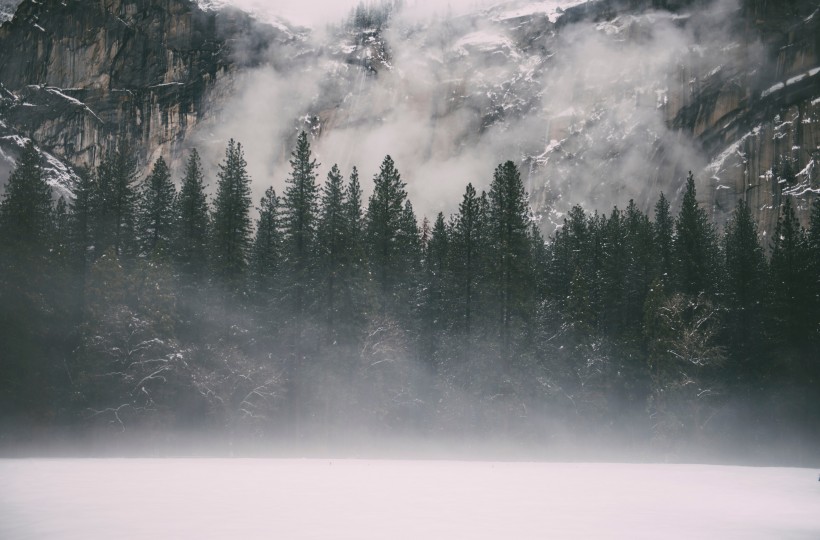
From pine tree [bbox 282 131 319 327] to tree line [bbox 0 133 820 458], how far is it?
16 cm

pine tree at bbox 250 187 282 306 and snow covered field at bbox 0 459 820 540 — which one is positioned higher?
pine tree at bbox 250 187 282 306

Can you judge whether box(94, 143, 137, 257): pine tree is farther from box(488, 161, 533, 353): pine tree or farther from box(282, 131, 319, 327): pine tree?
box(488, 161, 533, 353): pine tree

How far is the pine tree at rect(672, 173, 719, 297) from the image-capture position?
59906 mm

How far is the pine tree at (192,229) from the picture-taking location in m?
52.1

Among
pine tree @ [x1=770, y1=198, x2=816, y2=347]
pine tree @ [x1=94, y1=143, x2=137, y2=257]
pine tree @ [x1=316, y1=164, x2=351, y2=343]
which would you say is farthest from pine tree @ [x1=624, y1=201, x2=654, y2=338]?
pine tree @ [x1=94, y1=143, x2=137, y2=257]

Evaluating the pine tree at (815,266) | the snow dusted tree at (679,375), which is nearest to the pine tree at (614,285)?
the snow dusted tree at (679,375)

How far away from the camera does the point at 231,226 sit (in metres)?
53.0

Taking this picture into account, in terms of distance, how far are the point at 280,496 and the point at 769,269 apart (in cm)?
5540

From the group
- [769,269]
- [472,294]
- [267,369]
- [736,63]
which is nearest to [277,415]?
[267,369]

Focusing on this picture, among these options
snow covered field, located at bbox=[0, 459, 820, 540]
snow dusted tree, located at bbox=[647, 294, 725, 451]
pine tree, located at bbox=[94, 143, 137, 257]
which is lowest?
snow covered field, located at bbox=[0, 459, 820, 540]

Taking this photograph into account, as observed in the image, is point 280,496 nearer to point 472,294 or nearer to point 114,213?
point 472,294

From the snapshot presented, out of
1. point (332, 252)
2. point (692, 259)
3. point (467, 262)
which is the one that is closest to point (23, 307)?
point (332, 252)

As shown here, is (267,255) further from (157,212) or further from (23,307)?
(23,307)

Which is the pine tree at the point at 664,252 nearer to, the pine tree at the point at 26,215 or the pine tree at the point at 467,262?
the pine tree at the point at 467,262
